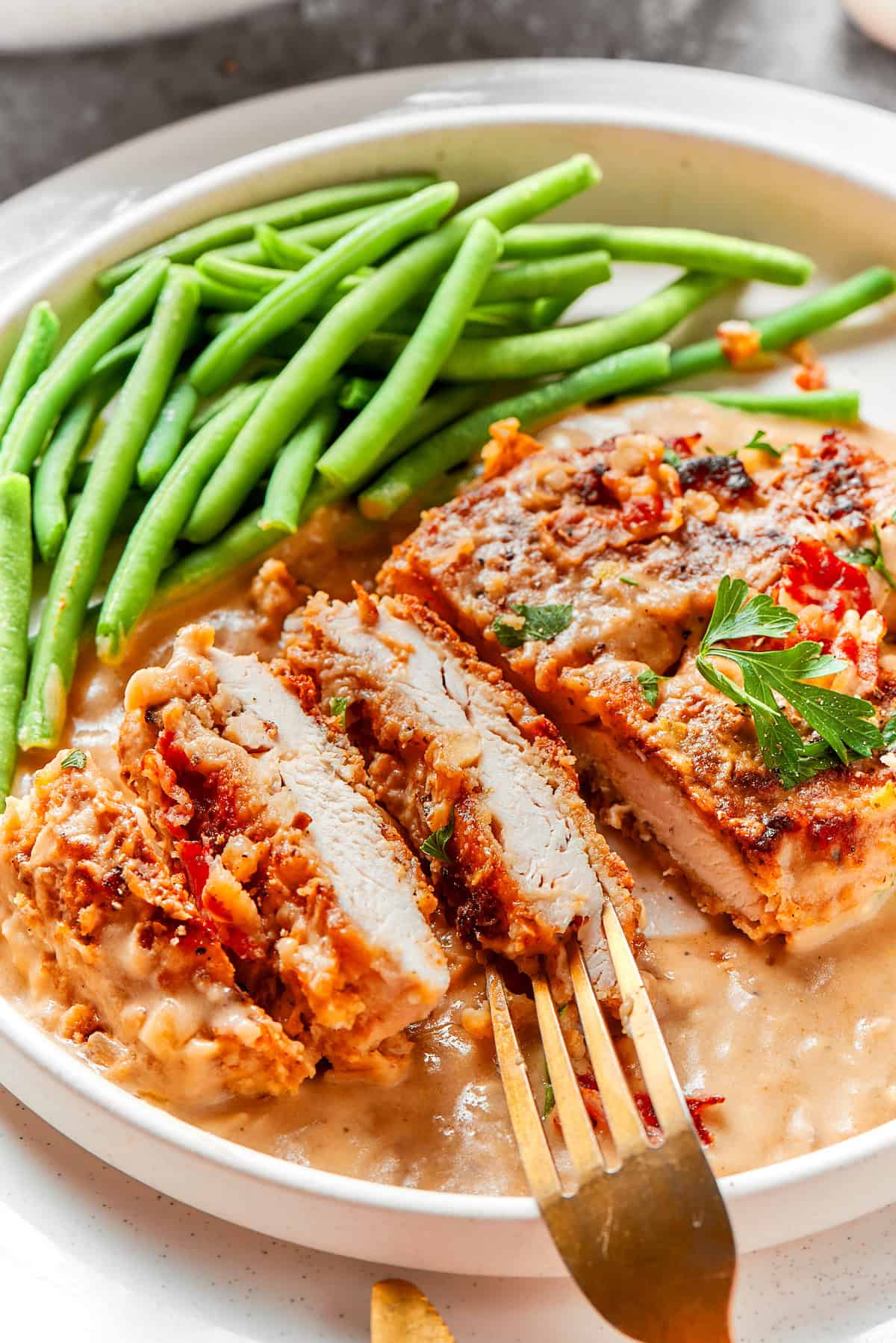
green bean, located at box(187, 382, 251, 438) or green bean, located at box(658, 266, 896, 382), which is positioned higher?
green bean, located at box(658, 266, 896, 382)

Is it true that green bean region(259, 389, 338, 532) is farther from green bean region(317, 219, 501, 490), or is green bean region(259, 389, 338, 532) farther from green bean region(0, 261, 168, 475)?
green bean region(0, 261, 168, 475)

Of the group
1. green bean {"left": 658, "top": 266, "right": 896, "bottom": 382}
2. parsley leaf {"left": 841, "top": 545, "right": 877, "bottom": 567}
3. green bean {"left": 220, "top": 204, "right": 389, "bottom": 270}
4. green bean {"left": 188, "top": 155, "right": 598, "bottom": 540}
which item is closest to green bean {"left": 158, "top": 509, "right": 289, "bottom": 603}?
green bean {"left": 188, "top": 155, "right": 598, "bottom": 540}

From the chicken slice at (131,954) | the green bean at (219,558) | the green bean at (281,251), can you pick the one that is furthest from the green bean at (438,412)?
the chicken slice at (131,954)

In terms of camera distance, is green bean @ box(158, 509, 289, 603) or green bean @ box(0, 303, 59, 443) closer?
green bean @ box(158, 509, 289, 603)

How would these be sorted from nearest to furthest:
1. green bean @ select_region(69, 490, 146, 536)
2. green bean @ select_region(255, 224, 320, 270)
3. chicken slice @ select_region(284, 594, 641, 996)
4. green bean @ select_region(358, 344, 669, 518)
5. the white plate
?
chicken slice @ select_region(284, 594, 641, 996)
green bean @ select_region(69, 490, 146, 536)
green bean @ select_region(358, 344, 669, 518)
green bean @ select_region(255, 224, 320, 270)
the white plate

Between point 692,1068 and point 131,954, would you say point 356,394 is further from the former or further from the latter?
point 692,1068

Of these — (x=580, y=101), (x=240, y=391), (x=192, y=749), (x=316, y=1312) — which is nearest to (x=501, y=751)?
(x=192, y=749)
